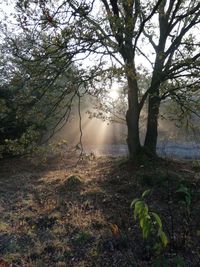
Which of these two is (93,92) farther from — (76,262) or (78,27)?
(76,262)

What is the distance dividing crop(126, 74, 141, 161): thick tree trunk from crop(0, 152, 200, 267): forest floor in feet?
1.60

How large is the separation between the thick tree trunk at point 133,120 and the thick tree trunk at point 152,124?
33cm

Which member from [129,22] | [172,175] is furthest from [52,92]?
[172,175]

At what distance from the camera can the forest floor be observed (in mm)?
4332

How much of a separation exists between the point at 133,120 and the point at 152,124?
0.76 meters

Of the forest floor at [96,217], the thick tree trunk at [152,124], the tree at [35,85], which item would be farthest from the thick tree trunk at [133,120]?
the tree at [35,85]

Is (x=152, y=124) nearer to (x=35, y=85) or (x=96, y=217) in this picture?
(x=35, y=85)

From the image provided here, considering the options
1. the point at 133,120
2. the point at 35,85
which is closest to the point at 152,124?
the point at 133,120

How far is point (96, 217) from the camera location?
5.81 metres

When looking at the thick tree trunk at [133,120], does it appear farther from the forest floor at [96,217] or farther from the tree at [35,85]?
the tree at [35,85]

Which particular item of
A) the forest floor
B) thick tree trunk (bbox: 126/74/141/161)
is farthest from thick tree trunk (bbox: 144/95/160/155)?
the forest floor

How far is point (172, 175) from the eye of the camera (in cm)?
811

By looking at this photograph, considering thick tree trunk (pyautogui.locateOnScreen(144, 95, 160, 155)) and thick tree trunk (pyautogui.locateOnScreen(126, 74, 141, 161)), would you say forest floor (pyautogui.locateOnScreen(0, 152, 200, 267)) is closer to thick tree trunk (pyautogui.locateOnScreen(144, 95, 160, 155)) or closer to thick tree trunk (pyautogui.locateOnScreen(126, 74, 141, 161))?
thick tree trunk (pyautogui.locateOnScreen(126, 74, 141, 161))

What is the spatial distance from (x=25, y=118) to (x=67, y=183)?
2.42 metres
